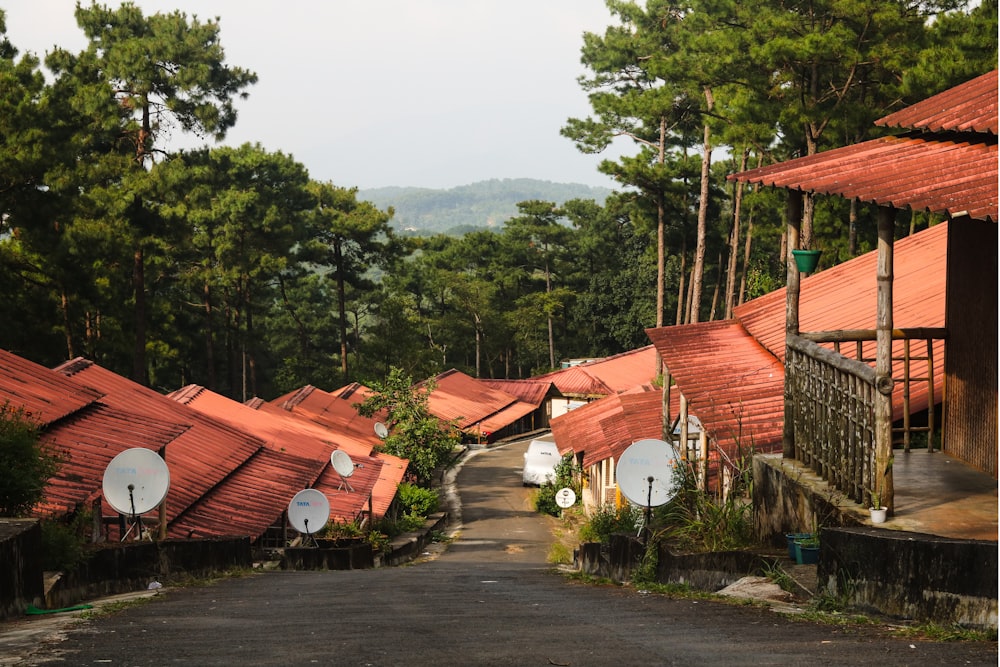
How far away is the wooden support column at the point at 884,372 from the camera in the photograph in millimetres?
6695

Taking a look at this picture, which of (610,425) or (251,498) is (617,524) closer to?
(251,498)

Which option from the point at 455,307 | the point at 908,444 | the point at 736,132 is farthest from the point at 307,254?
the point at 908,444

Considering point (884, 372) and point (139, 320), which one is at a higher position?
point (139, 320)

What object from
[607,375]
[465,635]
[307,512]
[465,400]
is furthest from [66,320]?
[465,635]

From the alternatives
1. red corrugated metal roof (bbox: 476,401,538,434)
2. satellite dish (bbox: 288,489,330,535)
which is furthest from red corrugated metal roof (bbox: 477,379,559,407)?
satellite dish (bbox: 288,489,330,535)

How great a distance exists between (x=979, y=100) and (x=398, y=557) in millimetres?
17639

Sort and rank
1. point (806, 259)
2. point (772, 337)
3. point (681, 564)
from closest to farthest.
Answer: point (806, 259) → point (681, 564) → point (772, 337)

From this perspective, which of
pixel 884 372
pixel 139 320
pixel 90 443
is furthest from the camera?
pixel 139 320

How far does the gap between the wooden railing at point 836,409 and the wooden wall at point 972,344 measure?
38 cm

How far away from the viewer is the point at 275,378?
189ft

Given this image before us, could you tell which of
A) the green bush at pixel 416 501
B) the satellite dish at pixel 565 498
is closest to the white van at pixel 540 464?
the green bush at pixel 416 501

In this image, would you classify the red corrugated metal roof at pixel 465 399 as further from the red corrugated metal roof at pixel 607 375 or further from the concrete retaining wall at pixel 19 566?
the concrete retaining wall at pixel 19 566

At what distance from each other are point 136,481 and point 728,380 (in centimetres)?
735

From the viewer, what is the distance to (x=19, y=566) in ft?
24.1
